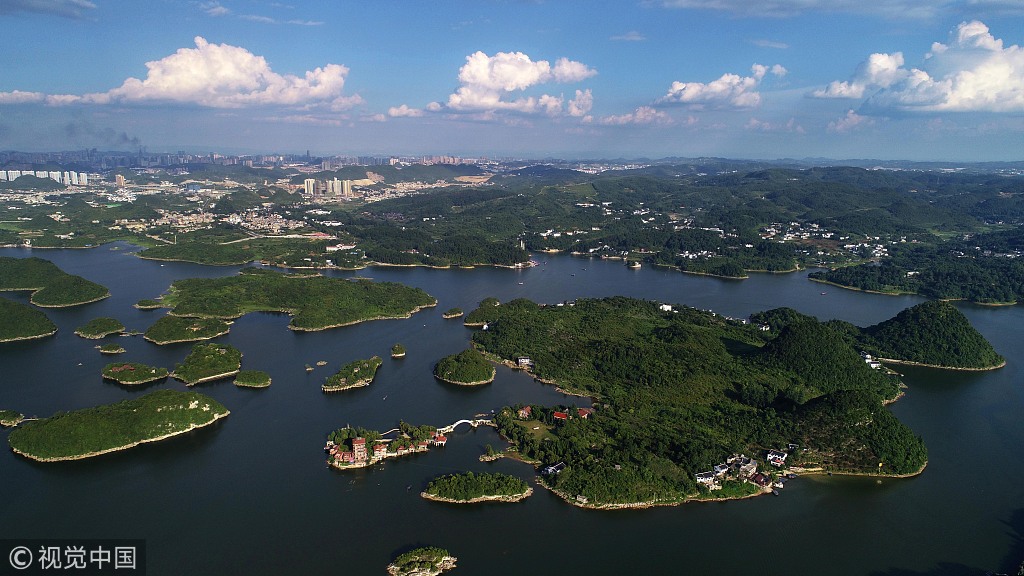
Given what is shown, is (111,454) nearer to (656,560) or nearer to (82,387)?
(82,387)

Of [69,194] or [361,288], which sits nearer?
[361,288]

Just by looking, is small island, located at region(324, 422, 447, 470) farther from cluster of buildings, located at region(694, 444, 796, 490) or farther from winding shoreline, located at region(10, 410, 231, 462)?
cluster of buildings, located at region(694, 444, 796, 490)

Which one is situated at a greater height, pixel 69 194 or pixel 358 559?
pixel 69 194

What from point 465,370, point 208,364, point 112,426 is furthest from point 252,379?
point 465,370

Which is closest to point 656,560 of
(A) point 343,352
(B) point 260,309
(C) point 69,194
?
(A) point 343,352

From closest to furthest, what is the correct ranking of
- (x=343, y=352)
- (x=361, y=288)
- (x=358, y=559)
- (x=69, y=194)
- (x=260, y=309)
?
(x=358, y=559)
(x=343, y=352)
(x=260, y=309)
(x=361, y=288)
(x=69, y=194)

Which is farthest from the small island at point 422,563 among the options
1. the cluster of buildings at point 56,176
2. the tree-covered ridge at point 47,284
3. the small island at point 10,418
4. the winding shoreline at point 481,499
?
the cluster of buildings at point 56,176

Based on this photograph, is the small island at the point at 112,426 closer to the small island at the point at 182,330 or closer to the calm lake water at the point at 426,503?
the calm lake water at the point at 426,503
